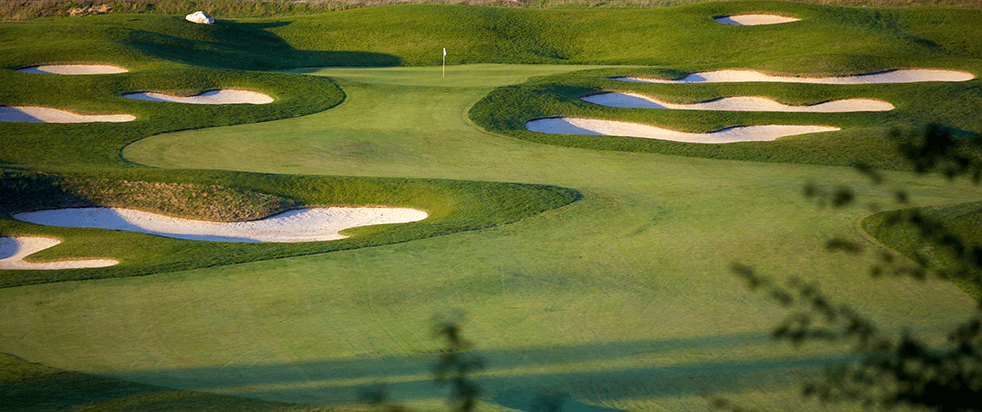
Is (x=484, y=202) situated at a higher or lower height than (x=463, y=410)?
lower

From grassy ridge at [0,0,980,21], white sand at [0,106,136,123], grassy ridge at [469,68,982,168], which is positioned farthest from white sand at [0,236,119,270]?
grassy ridge at [0,0,980,21]

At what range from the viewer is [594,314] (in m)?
8.29

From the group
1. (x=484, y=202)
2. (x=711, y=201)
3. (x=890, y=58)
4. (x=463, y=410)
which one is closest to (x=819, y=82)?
(x=890, y=58)

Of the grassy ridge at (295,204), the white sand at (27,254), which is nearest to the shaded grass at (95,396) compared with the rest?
the grassy ridge at (295,204)

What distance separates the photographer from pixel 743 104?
23.6 metres

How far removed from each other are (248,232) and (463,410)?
12.0m

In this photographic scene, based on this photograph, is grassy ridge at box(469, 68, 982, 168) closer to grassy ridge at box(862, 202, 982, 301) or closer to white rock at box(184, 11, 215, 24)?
grassy ridge at box(862, 202, 982, 301)

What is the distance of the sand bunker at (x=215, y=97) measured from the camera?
880 inches

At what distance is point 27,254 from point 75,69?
52.7ft

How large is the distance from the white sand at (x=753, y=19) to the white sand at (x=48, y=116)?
88.0 feet

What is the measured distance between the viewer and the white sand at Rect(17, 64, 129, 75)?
2476 cm

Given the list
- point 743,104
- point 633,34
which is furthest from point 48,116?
point 633,34

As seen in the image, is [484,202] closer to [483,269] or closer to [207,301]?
[483,269]

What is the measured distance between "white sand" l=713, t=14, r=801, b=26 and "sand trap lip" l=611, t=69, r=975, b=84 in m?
8.19
